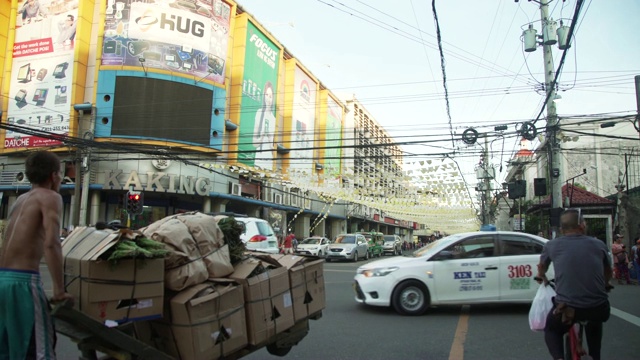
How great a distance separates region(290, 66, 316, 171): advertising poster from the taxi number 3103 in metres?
29.3

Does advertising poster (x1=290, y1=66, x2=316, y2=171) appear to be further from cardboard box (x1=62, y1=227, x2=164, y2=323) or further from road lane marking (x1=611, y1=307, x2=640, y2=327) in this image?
cardboard box (x1=62, y1=227, x2=164, y2=323)

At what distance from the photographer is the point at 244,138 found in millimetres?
31172

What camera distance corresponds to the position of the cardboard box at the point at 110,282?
10.5 feet

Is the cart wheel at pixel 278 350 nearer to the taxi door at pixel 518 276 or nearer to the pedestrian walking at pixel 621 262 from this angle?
the taxi door at pixel 518 276

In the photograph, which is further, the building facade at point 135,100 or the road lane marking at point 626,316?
the building facade at point 135,100

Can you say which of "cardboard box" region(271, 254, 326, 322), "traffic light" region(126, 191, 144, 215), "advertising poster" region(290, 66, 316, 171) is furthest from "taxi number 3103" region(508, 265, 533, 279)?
"advertising poster" region(290, 66, 316, 171)

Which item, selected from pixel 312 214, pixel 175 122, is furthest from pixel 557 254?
pixel 312 214

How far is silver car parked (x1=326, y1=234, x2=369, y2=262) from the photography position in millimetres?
26125

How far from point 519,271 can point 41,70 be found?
29486 millimetres

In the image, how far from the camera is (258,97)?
108 ft

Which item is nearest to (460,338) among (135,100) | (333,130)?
(135,100)

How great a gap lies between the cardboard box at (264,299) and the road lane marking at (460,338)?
2.36m

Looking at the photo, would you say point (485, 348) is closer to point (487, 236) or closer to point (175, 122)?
point (487, 236)

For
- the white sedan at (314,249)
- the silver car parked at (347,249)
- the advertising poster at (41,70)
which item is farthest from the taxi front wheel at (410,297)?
the advertising poster at (41,70)
